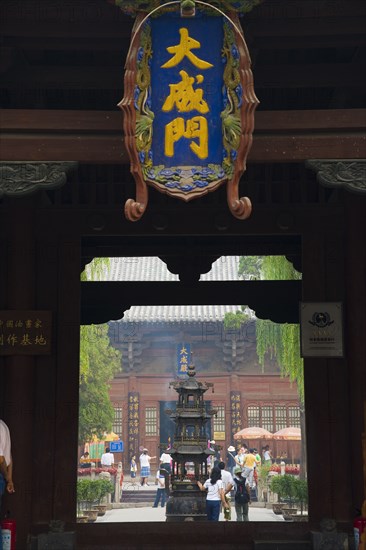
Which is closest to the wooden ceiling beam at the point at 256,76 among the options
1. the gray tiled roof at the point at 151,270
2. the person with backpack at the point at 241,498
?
the person with backpack at the point at 241,498

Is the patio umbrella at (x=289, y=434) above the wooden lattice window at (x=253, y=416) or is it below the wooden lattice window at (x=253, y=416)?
below

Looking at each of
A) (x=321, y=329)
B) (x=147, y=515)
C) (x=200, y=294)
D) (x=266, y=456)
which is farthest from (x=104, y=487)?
(x=321, y=329)

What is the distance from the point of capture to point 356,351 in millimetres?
10984

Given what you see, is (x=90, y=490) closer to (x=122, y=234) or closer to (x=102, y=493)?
(x=102, y=493)

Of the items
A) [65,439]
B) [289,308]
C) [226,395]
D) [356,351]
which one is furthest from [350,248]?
[226,395]

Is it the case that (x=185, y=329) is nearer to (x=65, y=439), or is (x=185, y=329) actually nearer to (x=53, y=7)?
(x=65, y=439)

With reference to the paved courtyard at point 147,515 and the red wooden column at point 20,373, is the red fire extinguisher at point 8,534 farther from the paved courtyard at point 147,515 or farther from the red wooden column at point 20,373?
the paved courtyard at point 147,515

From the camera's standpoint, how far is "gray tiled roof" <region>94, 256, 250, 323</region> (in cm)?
3622

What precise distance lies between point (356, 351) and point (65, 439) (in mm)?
3445

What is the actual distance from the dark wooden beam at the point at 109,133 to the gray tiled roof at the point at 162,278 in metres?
26.5

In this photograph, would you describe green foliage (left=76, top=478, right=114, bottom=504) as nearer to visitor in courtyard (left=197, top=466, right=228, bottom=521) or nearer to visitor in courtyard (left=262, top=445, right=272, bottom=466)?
visitor in courtyard (left=197, top=466, right=228, bottom=521)

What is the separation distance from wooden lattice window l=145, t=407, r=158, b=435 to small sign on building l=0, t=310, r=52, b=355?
23.9 metres

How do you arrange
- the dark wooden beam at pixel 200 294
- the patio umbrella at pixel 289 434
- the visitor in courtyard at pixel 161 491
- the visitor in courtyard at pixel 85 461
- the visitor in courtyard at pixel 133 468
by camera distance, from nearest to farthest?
1. the dark wooden beam at pixel 200 294
2. the visitor in courtyard at pixel 161 491
3. the visitor in courtyard at pixel 133 468
4. the visitor in courtyard at pixel 85 461
5. the patio umbrella at pixel 289 434

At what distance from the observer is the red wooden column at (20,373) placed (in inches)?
422
